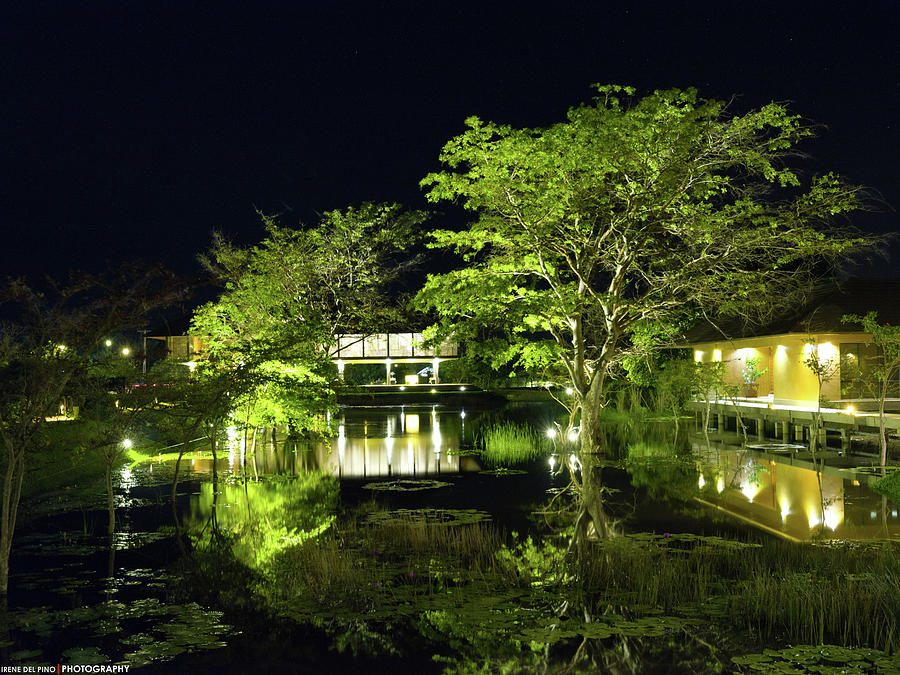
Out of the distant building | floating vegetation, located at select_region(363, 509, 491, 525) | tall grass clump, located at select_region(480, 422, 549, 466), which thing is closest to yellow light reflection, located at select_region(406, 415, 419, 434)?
tall grass clump, located at select_region(480, 422, 549, 466)

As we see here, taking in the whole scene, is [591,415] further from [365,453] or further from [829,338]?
[829,338]

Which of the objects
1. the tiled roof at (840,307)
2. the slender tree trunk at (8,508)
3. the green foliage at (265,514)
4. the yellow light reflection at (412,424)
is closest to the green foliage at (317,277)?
the yellow light reflection at (412,424)

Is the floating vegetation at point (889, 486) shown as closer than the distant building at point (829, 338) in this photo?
Yes

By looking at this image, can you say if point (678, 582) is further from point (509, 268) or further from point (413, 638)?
point (509, 268)

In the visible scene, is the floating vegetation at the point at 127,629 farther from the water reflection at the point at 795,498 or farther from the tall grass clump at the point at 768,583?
the water reflection at the point at 795,498

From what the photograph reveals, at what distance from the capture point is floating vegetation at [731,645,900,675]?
633cm

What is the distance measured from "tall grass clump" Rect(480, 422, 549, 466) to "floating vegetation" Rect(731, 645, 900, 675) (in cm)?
1395

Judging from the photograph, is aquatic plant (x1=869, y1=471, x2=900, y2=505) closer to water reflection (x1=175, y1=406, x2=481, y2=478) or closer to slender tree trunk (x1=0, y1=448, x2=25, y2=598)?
water reflection (x1=175, y1=406, x2=481, y2=478)

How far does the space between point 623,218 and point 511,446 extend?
7.72m

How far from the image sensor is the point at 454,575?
9344 millimetres

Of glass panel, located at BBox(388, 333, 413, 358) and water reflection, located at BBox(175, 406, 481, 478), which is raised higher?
glass panel, located at BBox(388, 333, 413, 358)

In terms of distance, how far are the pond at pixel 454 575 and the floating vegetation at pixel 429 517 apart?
0.17ft

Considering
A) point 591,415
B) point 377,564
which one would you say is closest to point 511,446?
point 591,415

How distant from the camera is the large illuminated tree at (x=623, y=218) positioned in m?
18.6
